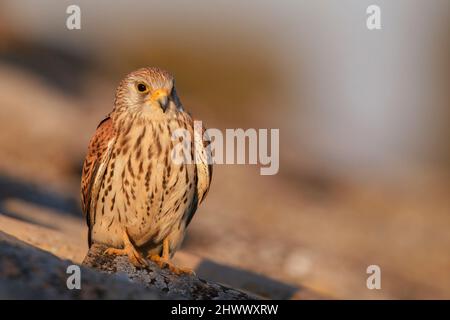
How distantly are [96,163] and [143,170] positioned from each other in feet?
1.98

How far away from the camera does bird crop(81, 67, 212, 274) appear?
5961mm

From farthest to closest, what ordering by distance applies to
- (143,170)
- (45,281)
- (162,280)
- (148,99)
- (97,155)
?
(97,155)
(148,99)
(143,170)
(162,280)
(45,281)

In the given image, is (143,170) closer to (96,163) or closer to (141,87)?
(96,163)

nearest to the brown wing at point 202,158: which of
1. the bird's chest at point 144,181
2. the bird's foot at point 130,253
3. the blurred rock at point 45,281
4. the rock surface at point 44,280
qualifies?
the bird's chest at point 144,181

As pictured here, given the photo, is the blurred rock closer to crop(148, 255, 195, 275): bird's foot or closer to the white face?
crop(148, 255, 195, 275): bird's foot

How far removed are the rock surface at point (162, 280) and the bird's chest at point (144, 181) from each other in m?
0.38

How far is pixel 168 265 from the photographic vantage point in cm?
615

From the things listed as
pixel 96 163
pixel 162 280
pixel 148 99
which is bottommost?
pixel 162 280

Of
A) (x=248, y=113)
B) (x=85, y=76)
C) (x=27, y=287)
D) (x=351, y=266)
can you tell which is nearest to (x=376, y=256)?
(x=351, y=266)

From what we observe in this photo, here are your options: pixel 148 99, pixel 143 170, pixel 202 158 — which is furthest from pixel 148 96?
pixel 202 158

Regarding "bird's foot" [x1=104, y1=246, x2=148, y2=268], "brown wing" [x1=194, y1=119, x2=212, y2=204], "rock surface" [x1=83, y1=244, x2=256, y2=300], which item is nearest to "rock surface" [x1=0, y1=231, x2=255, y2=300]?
"rock surface" [x1=83, y1=244, x2=256, y2=300]

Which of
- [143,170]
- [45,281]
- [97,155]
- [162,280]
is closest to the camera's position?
[45,281]

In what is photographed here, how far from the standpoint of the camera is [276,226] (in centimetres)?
1554

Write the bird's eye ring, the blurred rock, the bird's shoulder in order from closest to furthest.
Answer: the blurred rock → the bird's eye ring → the bird's shoulder
